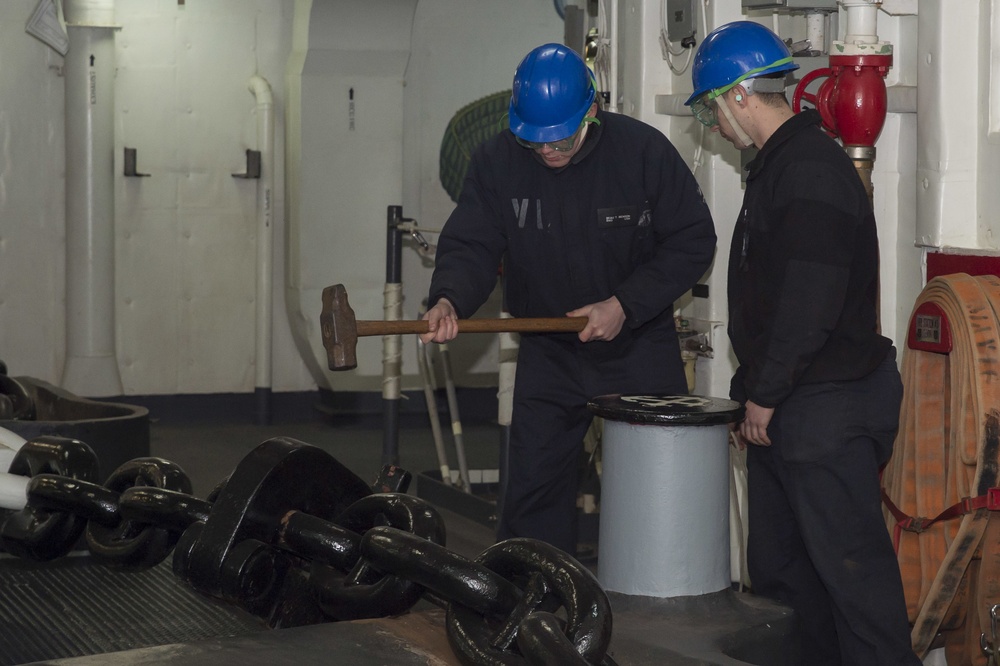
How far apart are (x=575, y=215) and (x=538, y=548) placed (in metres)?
2.41

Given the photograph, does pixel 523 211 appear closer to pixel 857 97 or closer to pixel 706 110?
pixel 706 110

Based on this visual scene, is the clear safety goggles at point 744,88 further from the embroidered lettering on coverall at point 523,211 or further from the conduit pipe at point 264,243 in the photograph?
the conduit pipe at point 264,243

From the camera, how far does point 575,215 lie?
11.5 ft

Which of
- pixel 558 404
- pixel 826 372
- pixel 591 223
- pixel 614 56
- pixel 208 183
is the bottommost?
pixel 558 404

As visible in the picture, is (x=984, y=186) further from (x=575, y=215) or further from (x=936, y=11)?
(x=575, y=215)

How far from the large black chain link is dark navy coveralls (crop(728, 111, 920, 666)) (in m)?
1.62

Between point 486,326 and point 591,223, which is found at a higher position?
point 591,223

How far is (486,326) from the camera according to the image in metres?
2.89

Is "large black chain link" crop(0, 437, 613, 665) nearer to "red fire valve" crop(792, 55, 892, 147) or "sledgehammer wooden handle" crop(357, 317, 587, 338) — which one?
"sledgehammer wooden handle" crop(357, 317, 587, 338)

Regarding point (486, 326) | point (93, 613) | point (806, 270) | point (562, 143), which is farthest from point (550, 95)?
point (93, 613)

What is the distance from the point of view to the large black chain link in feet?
3.79

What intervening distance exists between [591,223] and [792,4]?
874mm

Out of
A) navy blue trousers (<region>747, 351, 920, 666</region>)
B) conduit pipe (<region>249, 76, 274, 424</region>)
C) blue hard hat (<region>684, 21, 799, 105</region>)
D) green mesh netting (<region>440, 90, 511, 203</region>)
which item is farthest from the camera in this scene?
green mesh netting (<region>440, 90, 511, 203</region>)

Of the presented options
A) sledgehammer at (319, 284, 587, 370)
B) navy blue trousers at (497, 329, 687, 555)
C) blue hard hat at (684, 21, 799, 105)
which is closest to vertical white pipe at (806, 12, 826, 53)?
blue hard hat at (684, 21, 799, 105)
